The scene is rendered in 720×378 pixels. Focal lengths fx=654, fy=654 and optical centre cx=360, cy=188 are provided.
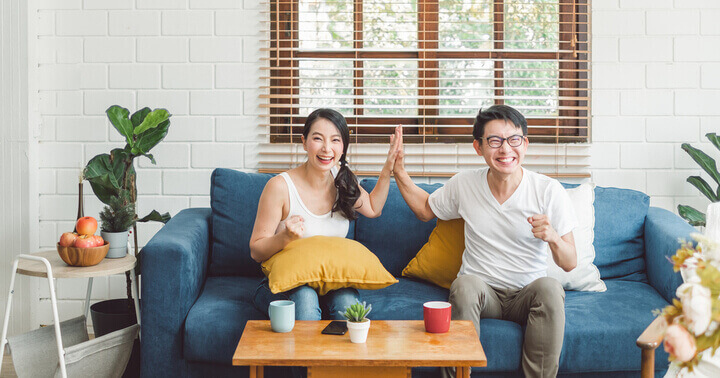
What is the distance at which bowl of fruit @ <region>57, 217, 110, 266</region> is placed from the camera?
2279mm

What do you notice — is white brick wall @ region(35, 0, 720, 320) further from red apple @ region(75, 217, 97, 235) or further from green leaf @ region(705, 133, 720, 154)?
red apple @ region(75, 217, 97, 235)

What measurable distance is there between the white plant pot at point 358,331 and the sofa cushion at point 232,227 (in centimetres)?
102

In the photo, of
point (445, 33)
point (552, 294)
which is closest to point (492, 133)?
point (552, 294)

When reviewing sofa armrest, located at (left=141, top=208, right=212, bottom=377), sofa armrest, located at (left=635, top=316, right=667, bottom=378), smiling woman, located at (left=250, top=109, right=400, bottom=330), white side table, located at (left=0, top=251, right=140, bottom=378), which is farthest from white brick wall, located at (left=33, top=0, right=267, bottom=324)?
sofa armrest, located at (left=635, top=316, right=667, bottom=378)

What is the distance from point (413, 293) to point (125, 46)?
70.1 inches

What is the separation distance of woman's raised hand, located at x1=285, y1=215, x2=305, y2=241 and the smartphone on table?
35cm

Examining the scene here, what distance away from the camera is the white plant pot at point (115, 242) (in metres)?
2.46

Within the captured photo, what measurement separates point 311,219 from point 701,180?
5.77 feet

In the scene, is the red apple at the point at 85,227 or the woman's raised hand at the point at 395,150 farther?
the woman's raised hand at the point at 395,150

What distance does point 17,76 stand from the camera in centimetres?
295

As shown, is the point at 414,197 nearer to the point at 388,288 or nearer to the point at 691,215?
the point at 388,288

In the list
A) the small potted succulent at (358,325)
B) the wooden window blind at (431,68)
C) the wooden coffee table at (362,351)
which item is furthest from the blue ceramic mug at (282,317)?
the wooden window blind at (431,68)

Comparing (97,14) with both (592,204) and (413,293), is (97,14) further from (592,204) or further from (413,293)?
(592,204)

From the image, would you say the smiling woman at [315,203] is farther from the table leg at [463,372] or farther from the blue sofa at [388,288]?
the table leg at [463,372]
